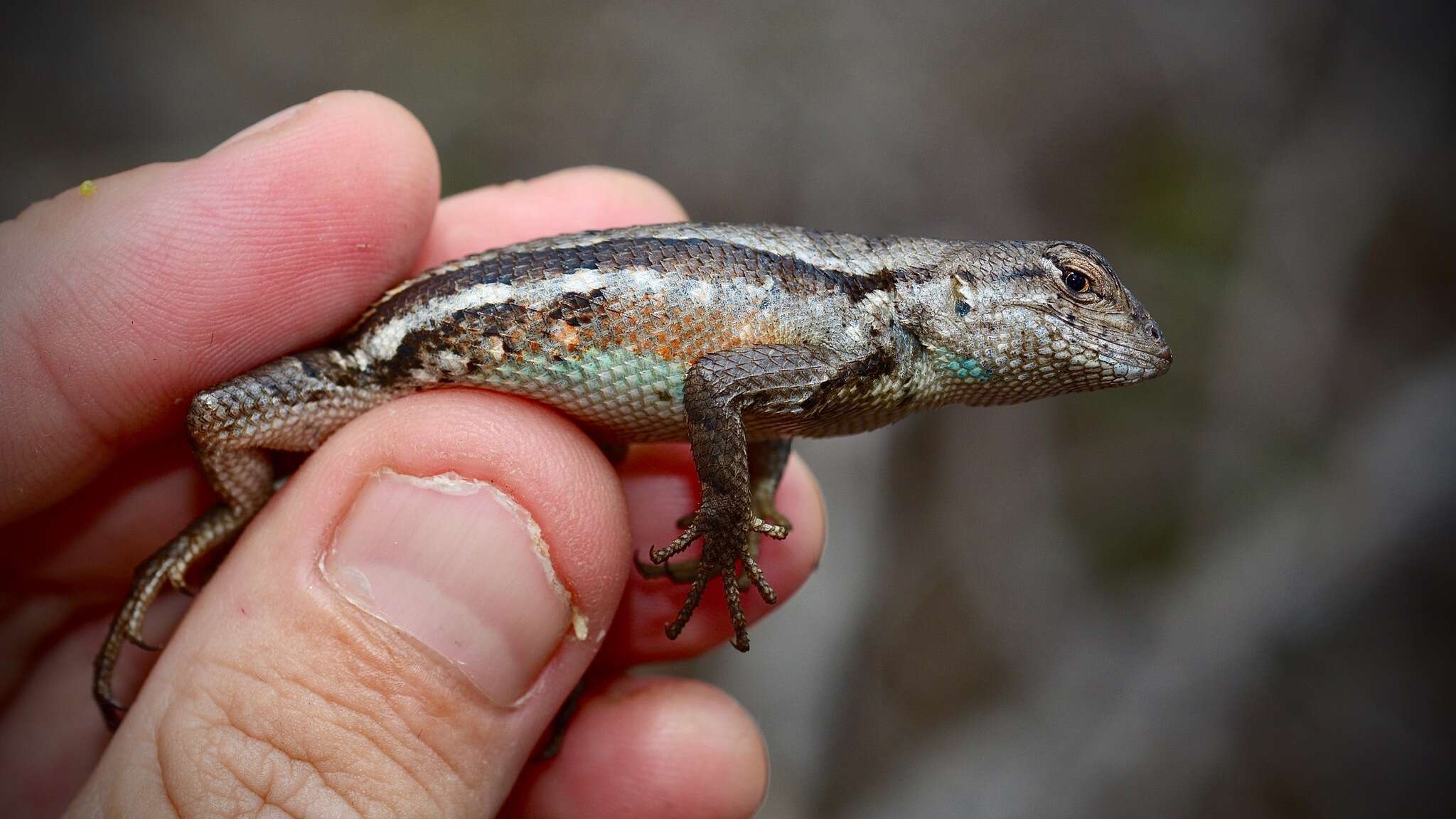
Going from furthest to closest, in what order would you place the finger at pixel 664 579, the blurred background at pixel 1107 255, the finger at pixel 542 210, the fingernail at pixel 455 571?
the blurred background at pixel 1107 255 < the finger at pixel 542 210 < the finger at pixel 664 579 < the fingernail at pixel 455 571

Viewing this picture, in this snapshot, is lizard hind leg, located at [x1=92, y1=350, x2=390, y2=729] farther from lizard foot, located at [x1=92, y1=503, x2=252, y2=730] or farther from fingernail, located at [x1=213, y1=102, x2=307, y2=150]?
fingernail, located at [x1=213, y1=102, x2=307, y2=150]

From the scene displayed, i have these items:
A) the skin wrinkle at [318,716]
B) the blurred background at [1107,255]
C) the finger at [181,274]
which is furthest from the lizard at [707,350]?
the blurred background at [1107,255]

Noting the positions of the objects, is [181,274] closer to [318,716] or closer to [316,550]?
[316,550]

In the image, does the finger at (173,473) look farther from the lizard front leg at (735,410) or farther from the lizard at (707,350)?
the lizard front leg at (735,410)

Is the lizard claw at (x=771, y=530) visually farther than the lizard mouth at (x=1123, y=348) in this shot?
No

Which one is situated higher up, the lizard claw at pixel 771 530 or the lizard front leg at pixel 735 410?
the lizard front leg at pixel 735 410

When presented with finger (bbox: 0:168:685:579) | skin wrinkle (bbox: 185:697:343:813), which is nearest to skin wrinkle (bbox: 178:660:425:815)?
skin wrinkle (bbox: 185:697:343:813)
